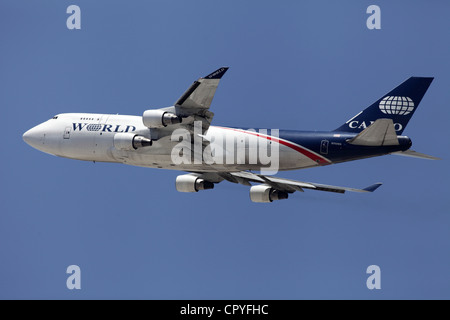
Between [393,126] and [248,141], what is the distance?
9.64m

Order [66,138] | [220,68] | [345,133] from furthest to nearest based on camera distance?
[66,138] < [345,133] < [220,68]

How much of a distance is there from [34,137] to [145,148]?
29.7 ft

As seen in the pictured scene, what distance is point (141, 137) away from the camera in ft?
178

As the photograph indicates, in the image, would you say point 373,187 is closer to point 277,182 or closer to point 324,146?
point 324,146

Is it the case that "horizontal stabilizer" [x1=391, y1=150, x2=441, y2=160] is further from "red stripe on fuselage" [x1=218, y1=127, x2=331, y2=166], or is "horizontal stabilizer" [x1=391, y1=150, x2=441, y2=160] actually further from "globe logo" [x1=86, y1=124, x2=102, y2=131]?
"globe logo" [x1=86, y1=124, x2=102, y2=131]

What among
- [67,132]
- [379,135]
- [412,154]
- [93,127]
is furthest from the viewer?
[67,132]

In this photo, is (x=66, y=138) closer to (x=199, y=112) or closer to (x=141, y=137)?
(x=141, y=137)

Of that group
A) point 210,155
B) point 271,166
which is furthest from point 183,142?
point 271,166

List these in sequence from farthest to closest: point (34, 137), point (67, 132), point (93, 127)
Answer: point (34, 137)
point (67, 132)
point (93, 127)

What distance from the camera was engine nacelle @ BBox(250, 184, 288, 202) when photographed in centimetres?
5903

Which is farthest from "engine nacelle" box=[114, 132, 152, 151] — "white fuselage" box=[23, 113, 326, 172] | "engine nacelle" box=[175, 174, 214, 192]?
"engine nacelle" box=[175, 174, 214, 192]

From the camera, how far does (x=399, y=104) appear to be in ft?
174

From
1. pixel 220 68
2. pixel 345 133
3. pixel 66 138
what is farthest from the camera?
pixel 66 138

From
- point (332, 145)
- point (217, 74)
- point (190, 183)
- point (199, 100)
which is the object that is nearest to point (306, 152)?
point (332, 145)
